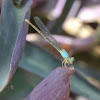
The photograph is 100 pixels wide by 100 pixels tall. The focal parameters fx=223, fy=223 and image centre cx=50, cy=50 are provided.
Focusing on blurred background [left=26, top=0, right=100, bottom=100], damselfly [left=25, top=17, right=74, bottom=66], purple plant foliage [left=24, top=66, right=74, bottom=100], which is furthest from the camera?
blurred background [left=26, top=0, right=100, bottom=100]

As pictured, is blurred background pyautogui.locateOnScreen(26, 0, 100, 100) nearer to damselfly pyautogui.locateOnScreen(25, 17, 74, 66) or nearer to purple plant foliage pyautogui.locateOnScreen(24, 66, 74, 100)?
damselfly pyautogui.locateOnScreen(25, 17, 74, 66)

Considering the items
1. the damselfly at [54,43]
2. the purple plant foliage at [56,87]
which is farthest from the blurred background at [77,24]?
the purple plant foliage at [56,87]

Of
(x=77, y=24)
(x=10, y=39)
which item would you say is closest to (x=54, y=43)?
(x=10, y=39)

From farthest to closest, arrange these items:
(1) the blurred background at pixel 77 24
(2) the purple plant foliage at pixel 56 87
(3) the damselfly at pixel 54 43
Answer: (1) the blurred background at pixel 77 24 → (3) the damselfly at pixel 54 43 → (2) the purple plant foliage at pixel 56 87

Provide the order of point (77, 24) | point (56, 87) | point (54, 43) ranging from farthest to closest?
1. point (77, 24)
2. point (54, 43)
3. point (56, 87)

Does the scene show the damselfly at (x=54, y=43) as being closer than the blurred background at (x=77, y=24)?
Yes

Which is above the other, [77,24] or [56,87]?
[77,24]

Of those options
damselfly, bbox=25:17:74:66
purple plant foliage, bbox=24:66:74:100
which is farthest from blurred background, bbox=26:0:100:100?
Result: purple plant foliage, bbox=24:66:74:100

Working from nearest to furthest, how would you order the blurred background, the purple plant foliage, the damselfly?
the purple plant foliage
the damselfly
the blurred background

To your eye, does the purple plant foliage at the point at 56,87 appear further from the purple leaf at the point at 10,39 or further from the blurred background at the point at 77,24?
the blurred background at the point at 77,24

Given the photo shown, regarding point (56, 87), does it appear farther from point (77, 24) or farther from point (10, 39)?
point (77, 24)
